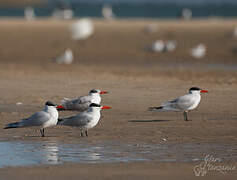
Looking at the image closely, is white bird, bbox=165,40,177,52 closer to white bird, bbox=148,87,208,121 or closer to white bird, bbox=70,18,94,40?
white bird, bbox=70,18,94,40

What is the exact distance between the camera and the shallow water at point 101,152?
28.8ft

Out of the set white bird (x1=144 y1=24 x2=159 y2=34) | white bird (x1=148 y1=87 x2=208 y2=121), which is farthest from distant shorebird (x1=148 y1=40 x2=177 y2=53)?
white bird (x1=148 y1=87 x2=208 y2=121)

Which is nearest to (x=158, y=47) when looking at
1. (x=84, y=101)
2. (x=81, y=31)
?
(x=81, y=31)

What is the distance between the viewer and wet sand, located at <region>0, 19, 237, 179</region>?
33.5ft

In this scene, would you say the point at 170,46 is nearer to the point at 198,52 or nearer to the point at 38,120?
the point at 198,52

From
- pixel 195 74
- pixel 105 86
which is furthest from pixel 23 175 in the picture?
pixel 195 74

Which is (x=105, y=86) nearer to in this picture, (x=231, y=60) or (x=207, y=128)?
(x=207, y=128)

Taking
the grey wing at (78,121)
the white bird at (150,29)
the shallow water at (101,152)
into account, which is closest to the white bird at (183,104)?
the grey wing at (78,121)

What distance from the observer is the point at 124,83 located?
1741 cm

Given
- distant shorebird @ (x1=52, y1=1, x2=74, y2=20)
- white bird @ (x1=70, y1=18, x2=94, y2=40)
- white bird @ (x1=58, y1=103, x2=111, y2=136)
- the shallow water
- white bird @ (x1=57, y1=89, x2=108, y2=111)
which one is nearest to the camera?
the shallow water

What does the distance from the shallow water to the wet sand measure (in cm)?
26

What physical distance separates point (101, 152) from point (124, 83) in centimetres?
820

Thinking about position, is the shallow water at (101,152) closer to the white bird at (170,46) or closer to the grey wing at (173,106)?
the grey wing at (173,106)

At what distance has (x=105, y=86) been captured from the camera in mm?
16797
